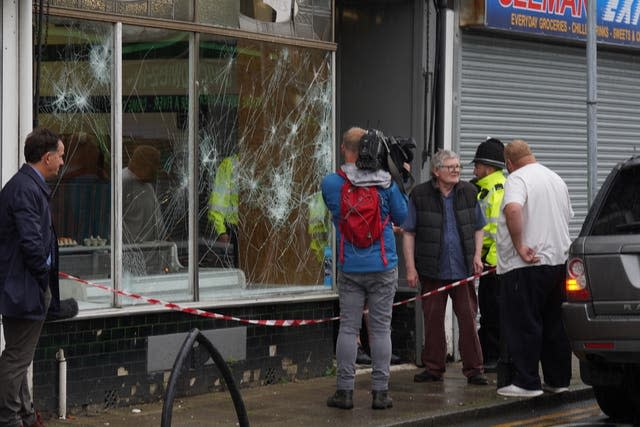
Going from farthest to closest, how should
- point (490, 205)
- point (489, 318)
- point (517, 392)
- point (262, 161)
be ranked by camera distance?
1. point (489, 318)
2. point (490, 205)
3. point (262, 161)
4. point (517, 392)

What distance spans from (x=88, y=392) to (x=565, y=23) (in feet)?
22.6

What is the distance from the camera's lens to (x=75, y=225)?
1004 cm

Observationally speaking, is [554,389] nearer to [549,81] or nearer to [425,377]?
[425,377]

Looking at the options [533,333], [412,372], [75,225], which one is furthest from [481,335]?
[75,225]

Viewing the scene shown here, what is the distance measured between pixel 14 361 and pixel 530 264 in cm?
417

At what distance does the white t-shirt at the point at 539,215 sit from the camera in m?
10.6

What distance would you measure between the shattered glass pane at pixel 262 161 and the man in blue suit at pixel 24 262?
8.62 ft

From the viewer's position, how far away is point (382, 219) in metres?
9.83

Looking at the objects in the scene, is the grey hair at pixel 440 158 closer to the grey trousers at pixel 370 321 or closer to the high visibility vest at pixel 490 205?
the high visibility vest at pixel 490 205

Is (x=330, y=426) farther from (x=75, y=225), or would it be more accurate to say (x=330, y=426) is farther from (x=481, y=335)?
(x=481, y=335)

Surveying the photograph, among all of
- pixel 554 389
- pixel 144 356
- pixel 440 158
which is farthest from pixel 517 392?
pixel 144 356

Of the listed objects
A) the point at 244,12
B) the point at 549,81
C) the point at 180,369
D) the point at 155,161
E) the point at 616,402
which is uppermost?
the point at 244,12

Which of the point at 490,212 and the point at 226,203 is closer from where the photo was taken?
the point at 226,203

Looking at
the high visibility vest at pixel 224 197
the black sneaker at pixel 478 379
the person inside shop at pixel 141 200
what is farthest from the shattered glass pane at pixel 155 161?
the black sneaker at pixel 478 379
